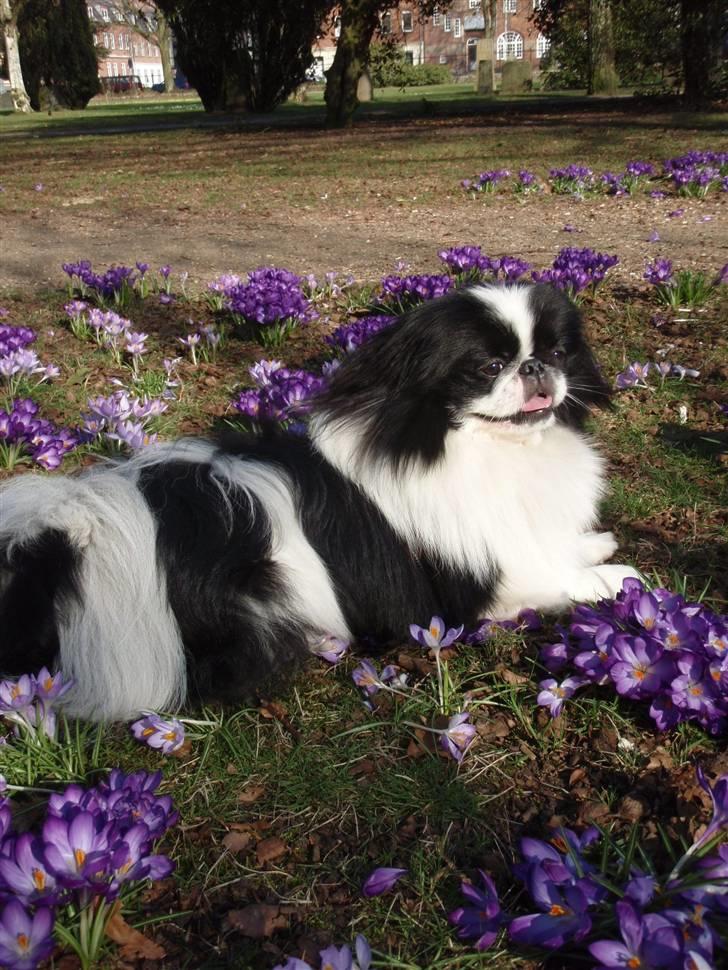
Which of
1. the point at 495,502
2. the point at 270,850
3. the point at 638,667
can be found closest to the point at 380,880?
the point at 270,850

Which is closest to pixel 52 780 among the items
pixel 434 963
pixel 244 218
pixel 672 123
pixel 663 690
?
pixel 434 963

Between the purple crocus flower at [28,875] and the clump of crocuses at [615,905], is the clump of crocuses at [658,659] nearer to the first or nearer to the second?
the clump of crocuses at [615,905]

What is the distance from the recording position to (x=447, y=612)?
272 centimetres

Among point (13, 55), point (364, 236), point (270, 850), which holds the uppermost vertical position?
→ point (13, 55)

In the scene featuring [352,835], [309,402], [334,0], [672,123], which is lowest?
[352,835]

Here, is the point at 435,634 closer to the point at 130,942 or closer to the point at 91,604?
the point at 91,604

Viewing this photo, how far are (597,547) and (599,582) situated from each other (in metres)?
0.29

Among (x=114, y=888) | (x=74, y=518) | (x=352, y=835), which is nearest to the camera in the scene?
(x=114, y=888)

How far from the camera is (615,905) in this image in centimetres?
162

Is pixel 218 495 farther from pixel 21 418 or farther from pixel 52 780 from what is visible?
pixel 21 418

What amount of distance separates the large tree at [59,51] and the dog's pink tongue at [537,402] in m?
50.4

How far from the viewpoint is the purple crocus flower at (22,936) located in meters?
1.54

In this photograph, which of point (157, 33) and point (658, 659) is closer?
point (658, 659)

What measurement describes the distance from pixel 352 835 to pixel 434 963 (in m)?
0.46
